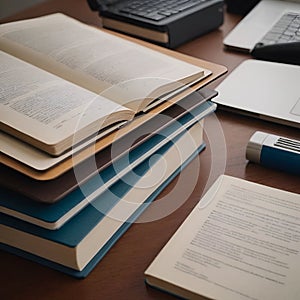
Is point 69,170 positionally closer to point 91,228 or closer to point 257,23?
point 91,228

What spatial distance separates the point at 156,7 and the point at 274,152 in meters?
0.50

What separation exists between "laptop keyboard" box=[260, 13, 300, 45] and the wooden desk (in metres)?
0.27

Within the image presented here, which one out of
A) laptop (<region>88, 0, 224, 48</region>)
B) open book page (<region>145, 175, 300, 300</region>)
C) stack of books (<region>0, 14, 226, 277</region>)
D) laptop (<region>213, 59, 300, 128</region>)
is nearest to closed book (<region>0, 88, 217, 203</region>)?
stack of books (<region>0, 14, 226, 277</region>)

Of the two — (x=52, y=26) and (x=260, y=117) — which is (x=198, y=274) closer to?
(x=260, y=117)

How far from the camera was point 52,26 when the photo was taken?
851mm

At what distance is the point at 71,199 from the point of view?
56 cm

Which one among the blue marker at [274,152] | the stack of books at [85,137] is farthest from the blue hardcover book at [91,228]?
the blue marker at [274,152]

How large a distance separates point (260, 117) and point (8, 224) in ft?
1.38

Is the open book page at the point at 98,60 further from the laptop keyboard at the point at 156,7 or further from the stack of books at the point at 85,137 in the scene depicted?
the laptop keyboard at the point at 156,7

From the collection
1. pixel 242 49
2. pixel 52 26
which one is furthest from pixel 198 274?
pixel 242 49

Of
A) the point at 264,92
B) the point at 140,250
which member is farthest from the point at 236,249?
the point at 264,92

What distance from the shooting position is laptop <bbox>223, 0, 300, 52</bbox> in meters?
1.05

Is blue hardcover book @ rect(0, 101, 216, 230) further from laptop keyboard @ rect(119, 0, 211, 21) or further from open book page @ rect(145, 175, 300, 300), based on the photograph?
laptop keyboard @ rect(119, 0, 211, 21)

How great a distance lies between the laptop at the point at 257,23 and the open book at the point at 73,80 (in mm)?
302
